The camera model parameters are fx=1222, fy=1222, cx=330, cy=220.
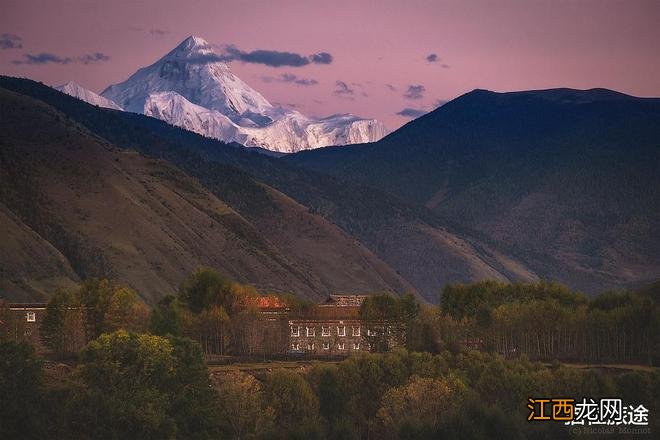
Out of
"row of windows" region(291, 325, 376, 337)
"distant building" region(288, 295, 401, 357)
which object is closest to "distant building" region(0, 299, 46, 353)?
"distant building" region(288, 295, 401, 357)

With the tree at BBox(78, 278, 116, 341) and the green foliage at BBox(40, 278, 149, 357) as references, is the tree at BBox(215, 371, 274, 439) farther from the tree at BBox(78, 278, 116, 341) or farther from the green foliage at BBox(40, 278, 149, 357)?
the tree at BBox(78, 278, 116, 341)

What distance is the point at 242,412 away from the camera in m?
130

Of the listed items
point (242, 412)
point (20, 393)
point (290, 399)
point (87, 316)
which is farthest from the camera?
point (87, 316)

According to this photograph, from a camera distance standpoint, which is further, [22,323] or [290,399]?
[22,323]

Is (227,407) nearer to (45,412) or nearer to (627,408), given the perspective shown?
(45,412)

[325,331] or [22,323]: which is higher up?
[22,323]

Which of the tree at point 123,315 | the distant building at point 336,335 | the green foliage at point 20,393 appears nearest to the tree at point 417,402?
the green foliage at point 20,393

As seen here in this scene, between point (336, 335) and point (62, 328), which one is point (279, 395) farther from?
point (336, 335)

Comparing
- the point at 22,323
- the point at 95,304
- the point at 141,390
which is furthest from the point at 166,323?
the point at 141,390

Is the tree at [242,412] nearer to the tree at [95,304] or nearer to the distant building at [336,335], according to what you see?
the distant building at [336,335]

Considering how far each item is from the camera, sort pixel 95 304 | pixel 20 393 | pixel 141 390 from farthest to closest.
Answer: pixel 95 304, pixel 141 390, pixel 20 393

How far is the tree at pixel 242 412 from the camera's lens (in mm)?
129375

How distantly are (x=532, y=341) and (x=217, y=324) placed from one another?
45.6 meters

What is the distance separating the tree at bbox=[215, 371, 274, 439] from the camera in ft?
424
